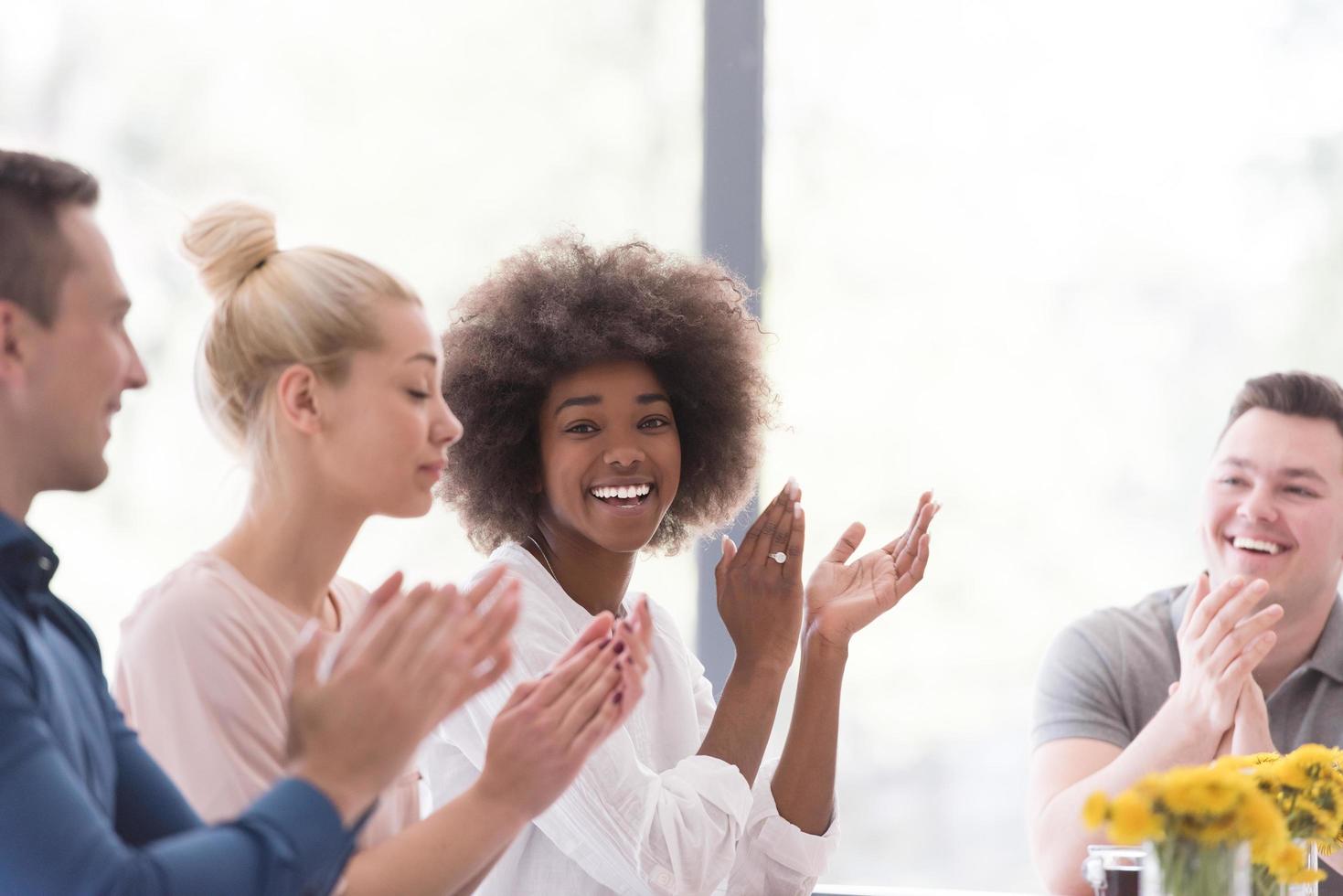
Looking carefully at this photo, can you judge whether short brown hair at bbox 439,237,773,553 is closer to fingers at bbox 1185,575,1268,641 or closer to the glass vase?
fingers at bbox 1185,575,1268,641

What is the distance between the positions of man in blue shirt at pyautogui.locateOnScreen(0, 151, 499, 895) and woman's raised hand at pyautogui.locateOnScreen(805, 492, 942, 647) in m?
1.03

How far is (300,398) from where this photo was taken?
55.7 inches

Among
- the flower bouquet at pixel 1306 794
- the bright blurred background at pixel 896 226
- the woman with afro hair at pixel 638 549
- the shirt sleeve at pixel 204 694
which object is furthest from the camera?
the bright blurred background at pixel 896 226

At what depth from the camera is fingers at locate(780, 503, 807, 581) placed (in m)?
2.08

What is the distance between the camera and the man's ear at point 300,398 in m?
1.41

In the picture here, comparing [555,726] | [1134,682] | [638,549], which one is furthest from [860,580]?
[555,726]

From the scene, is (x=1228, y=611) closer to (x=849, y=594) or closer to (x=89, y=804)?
(x=849, y=594)

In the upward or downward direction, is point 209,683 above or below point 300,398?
below

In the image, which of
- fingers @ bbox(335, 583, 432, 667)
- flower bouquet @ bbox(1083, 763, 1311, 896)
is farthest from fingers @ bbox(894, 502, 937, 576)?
fingers @ bbox(335, 583, 432, 667)

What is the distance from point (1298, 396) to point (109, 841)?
2238 millimetres

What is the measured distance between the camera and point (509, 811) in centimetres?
134

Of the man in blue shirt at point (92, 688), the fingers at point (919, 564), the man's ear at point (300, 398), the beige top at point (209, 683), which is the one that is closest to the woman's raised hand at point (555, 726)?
the beige top at point (209, 683)

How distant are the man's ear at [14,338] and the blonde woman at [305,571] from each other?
0.33 metres

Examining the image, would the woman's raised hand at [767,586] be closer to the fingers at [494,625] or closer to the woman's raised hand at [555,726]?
the woman's raised hand at [555,726]
